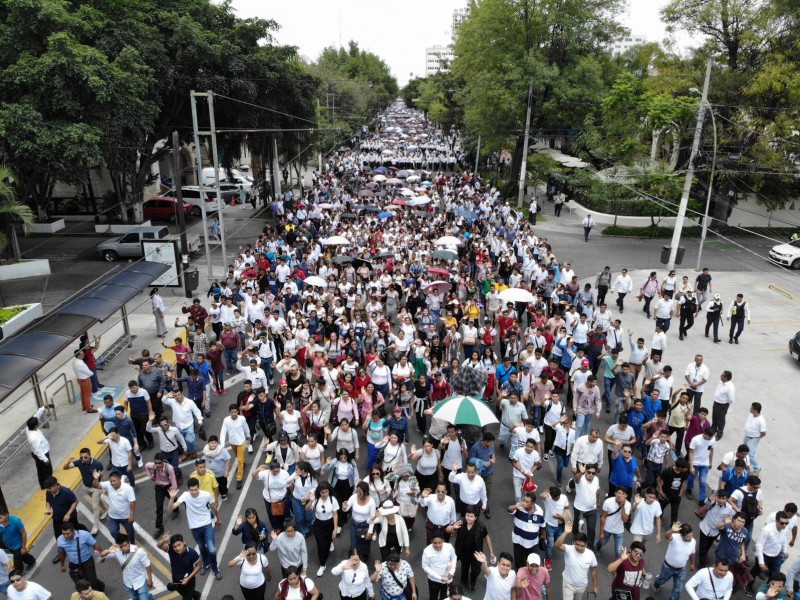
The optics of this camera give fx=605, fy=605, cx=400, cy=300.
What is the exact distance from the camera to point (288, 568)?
6.87 m

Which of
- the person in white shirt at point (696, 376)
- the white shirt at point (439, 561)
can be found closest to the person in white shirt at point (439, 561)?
the white shirt at point (439, 561)

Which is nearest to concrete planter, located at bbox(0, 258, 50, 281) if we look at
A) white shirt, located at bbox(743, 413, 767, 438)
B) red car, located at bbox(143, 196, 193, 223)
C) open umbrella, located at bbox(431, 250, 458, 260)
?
red car, located at bbox(143, 196, 193, 223)

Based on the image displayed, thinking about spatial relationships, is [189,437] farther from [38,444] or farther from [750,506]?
[750,506]

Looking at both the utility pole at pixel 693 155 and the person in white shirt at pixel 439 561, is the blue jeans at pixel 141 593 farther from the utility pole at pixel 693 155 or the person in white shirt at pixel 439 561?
the utility pole at pixel 693 155

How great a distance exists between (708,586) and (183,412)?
7.51 meters

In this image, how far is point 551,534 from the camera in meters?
7.68

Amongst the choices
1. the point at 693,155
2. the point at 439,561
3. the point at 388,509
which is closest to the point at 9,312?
the point at 388,509

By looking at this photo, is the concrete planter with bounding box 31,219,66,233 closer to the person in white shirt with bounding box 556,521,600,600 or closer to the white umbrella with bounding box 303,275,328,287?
the white umbrella with bounding box 303,275,328,287

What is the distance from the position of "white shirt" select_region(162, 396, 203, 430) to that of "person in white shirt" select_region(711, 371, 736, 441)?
906 cm

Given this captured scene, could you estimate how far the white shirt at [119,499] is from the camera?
7711mm

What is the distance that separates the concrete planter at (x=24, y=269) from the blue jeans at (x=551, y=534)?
75.4 ft

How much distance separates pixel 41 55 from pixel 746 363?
82.6 feet

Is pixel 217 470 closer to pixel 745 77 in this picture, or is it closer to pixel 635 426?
pixel 635 426

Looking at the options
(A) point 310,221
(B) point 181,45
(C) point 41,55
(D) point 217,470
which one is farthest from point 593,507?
(B) point 181,45
